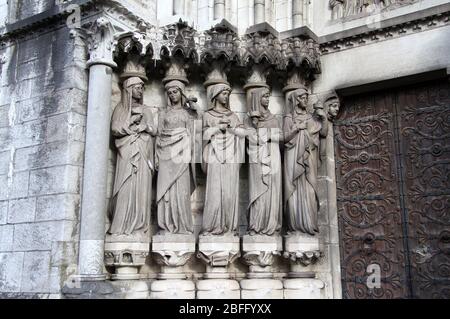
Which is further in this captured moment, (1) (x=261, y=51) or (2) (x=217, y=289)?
(1) (x=261, y=51)

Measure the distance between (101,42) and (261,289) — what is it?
117 inches

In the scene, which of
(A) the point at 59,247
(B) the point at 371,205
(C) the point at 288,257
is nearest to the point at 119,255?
(A) the point at 59,247

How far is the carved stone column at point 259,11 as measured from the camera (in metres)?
5.71

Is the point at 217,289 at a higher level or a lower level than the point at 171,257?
lower

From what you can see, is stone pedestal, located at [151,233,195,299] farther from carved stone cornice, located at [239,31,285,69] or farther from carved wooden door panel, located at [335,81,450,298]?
carved stone cornice, located at [239,31,285,69]

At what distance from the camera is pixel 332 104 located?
5777 millimetres

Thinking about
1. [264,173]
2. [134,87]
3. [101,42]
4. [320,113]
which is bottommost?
[264,173]

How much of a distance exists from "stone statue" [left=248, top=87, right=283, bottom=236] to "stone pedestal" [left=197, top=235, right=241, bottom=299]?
0.31 metres

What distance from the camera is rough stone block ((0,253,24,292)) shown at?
15.4 feet

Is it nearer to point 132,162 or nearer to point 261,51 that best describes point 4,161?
point 132,162

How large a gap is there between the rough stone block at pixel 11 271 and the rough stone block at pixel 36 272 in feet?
0.25

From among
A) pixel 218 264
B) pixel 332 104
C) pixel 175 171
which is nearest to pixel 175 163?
pixel 175 171

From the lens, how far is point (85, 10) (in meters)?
4.92

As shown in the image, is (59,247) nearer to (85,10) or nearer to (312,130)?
(85,10)
